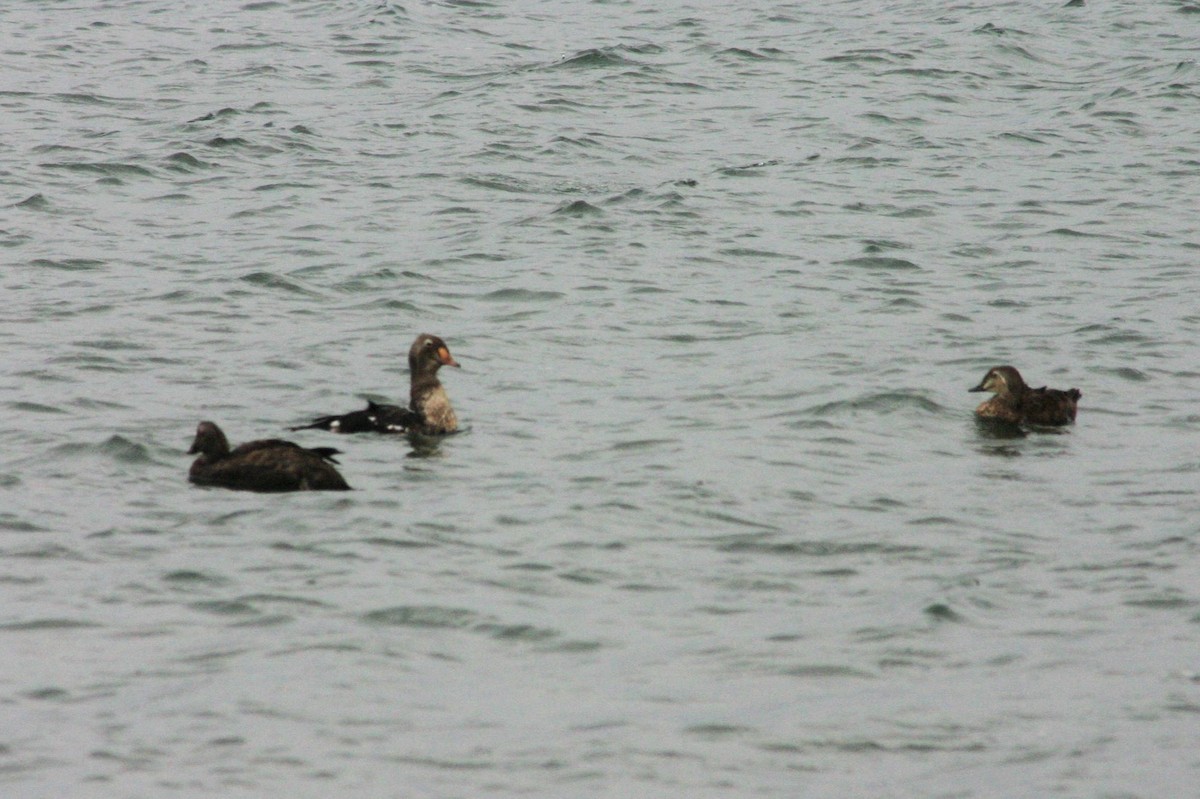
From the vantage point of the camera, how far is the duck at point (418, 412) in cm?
1336

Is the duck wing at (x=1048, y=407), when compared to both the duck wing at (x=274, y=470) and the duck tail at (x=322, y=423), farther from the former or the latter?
the duck wing at (x=274, y=470)

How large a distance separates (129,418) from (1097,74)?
19.6 m

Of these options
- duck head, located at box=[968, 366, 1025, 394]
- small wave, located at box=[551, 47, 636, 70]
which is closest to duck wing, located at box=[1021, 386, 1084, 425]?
duck head, located at box=[968, 366, 1025, 394]

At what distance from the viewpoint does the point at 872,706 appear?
8953 millimetres

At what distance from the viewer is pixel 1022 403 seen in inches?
552

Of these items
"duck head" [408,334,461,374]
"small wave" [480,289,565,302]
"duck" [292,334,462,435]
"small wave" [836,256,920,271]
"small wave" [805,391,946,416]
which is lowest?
"small wave" [805,391,946,416]

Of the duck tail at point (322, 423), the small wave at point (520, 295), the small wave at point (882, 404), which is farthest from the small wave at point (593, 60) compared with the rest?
the duck tail at point (322, 423)

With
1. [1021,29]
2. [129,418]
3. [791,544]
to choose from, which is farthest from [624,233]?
[1021,29]

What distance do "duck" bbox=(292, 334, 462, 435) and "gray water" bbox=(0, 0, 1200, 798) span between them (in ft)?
0.51

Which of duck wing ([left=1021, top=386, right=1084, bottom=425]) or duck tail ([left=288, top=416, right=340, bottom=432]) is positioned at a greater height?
duck tail ([left=288, top=416, right=340, bottom=432])

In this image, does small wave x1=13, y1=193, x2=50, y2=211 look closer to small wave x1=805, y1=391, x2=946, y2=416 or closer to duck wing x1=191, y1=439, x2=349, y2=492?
duck wing x1=191, y1=439, x2=349, y2=492

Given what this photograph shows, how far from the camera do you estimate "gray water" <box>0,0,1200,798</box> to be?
8688 millimetres

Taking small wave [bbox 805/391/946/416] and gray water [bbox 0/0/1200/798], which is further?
small wave [bbox 805/391/946/416]

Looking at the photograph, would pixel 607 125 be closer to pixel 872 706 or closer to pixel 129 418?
pixel 129 418
